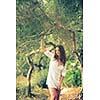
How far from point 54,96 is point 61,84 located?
83 millimetres

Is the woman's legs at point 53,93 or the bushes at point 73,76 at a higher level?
the bushes at point 73,76

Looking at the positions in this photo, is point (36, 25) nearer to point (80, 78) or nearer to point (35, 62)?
point (35, 62)

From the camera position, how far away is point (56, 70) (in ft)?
5.15

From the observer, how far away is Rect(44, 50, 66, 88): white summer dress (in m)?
1.56

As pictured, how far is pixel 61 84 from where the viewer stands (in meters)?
1.58

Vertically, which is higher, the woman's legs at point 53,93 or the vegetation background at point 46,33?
the vegetation background at point 46,33

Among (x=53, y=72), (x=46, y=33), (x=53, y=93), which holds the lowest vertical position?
(x=53, y=93)

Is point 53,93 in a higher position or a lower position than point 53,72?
lower

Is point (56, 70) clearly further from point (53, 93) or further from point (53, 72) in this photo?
point (53, 93)

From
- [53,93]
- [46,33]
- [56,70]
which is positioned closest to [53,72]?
[56,70]

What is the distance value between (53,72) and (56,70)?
2cm

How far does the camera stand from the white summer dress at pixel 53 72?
1.56m

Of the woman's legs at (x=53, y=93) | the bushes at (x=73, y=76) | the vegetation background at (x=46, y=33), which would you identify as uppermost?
the vegetation background at (x=46, y=33)
